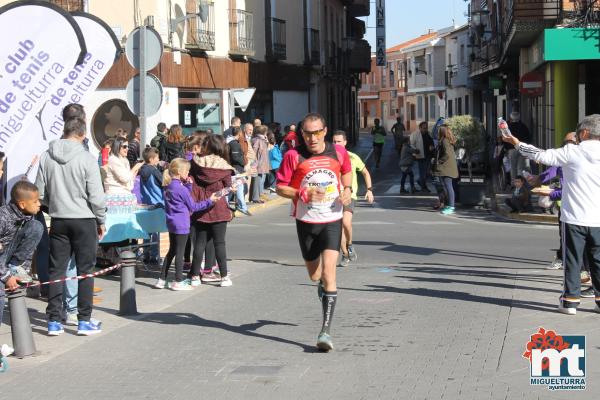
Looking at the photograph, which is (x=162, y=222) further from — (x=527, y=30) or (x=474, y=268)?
(x=527, y=30)

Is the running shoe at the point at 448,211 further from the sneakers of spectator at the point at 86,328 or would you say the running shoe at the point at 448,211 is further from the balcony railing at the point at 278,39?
the balcony railing at the point at 278,39

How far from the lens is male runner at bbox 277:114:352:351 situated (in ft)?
28.3

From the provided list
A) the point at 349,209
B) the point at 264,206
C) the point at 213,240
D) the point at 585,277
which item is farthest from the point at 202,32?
the point at 585,277

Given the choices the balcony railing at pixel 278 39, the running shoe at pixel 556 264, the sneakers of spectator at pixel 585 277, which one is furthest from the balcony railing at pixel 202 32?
the sneakers of spectator at pixel 585 277

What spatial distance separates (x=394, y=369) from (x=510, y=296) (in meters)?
3.51

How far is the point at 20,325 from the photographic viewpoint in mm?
8547

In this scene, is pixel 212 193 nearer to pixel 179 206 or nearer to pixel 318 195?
pixel 179 206

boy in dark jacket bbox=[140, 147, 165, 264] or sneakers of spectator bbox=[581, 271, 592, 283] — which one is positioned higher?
boy in dark jacket bbox=[140, 147, 165, 264]

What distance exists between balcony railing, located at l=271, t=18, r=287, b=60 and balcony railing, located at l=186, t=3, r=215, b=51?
6.45 metres

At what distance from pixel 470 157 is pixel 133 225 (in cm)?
1319

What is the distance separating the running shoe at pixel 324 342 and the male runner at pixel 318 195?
37mm

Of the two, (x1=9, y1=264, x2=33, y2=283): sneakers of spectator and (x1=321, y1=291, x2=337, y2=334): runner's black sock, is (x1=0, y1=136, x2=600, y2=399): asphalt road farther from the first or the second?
(x1=9, y1=264, x2=33, y2=283): sneakers of spectator

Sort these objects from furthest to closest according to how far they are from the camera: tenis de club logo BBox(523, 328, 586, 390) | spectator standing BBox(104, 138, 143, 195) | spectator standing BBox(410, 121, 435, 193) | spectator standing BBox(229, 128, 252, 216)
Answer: spectator standing BBox(410, 121, 435, 193) → spectator standing BBox(229, 128, 252, 216) → spectator standing BBox(104, 138, 143, 195) → tenis de club logo BBox(523, 328, 586, 390)

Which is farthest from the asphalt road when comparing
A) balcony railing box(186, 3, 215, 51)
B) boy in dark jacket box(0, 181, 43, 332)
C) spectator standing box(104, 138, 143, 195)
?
balcony railing box(186, 3, 215, 51)
